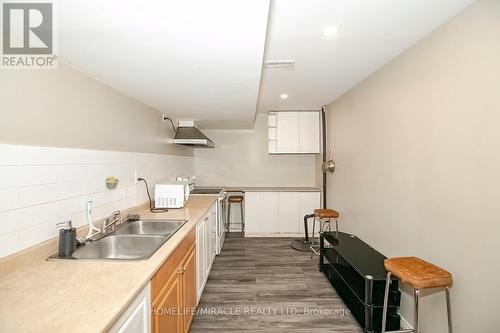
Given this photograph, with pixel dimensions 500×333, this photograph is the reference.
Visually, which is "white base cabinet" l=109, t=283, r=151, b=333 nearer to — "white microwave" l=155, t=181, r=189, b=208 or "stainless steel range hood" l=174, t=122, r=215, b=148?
"white microwave" l=155, t=181, r=189, b=208

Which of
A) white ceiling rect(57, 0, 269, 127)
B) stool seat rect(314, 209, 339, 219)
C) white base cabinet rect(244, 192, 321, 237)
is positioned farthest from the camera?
white base cabinet rect(244, 192, 321, 237)

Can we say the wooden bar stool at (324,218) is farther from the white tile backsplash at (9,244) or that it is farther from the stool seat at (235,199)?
the white tile backsplash at (9,244)

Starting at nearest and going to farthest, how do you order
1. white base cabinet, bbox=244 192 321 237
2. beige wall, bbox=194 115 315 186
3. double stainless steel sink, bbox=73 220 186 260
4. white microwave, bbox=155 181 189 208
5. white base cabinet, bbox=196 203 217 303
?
1. double stainless steel sink, bbox=73 220 186 260
2. white base cabinet, bbox=196 203 217 303
3. white microwave, bbox=155 181 189 208
4. white base cabinet, bbox=244 192 321 237
5. beige wall, bbox=194 115 315 186

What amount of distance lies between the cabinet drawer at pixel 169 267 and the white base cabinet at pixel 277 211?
251 cm

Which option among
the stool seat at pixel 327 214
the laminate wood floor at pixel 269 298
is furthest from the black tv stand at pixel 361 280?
the stool seat at pixel 327 214

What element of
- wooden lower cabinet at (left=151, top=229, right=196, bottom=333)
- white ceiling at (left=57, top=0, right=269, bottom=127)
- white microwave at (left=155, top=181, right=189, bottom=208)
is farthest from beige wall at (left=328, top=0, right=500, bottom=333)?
white microwave at (left=155, top=181, right=189, bottom=208)

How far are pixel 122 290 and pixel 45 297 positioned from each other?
29 cm

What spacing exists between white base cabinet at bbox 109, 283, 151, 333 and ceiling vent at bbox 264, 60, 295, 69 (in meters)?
1.98

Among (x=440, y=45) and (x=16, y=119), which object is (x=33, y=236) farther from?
(x=440, y=45)

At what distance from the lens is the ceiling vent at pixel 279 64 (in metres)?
2.08

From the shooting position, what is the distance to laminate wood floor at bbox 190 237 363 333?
6.52ft

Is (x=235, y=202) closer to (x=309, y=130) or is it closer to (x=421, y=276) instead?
(x=309, y=130)

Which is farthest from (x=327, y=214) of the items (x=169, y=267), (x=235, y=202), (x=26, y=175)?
(x=26, y=175)

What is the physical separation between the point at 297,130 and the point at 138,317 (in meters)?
3.88
